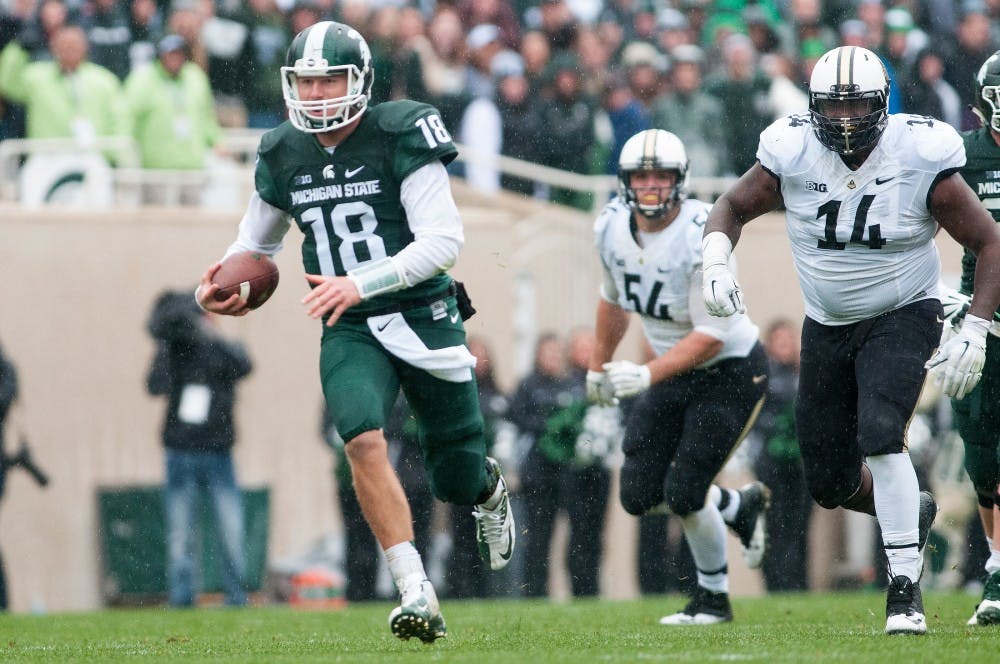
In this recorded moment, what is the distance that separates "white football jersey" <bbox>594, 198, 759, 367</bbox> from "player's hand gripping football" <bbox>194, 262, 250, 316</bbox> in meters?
1.80

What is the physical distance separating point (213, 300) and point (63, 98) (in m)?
5.95

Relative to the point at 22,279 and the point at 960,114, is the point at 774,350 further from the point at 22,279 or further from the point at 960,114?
the point at 22,279

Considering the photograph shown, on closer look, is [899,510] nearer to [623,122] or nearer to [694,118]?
[694,118]

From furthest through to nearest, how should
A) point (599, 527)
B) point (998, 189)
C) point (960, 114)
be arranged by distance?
point (960, 114)
point (599, 527)
point (998, 189)

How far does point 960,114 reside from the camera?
12500 mm

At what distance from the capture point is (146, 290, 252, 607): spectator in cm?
1025

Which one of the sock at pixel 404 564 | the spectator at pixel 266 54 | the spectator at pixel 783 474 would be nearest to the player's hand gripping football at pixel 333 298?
the sock at pixel 404 564

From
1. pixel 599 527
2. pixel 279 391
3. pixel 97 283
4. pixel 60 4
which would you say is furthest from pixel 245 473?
pixel 60 4

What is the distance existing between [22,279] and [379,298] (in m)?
6.42

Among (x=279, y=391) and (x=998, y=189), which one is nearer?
(x=998, y=189)

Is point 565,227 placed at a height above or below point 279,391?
above

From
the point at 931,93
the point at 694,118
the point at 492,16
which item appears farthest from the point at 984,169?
the point at 492,16

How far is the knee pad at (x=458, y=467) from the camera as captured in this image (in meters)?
6.04

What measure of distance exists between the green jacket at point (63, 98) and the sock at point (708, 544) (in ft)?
19.5
